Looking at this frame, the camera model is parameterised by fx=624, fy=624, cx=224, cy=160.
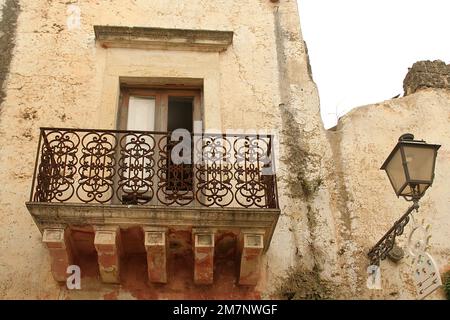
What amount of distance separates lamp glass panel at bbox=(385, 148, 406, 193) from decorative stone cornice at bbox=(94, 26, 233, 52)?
11.4 ft

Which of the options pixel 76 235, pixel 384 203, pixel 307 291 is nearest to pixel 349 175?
pixel 384 203

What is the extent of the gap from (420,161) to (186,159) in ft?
8.64

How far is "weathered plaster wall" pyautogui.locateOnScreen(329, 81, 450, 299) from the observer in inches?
289

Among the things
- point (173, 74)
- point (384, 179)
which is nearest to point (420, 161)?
point (384, 179)

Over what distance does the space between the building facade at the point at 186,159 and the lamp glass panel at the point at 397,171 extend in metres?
1.28

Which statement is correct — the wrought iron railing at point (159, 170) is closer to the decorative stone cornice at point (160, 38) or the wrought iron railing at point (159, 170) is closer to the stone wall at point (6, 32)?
the stone wall at point (6, 32)

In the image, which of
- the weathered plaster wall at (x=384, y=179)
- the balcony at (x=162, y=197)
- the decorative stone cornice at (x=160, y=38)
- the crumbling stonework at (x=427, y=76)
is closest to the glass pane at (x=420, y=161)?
the balcony at (x=162, y=197)

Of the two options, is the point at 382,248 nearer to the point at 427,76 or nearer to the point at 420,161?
the point at 420,161

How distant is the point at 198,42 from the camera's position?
8.83m

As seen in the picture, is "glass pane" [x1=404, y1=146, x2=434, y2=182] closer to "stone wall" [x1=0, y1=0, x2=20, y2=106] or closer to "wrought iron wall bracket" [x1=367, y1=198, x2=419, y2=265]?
"wrought iron wall bracket" [x1=367, y1=198, x2=419, y2=265]

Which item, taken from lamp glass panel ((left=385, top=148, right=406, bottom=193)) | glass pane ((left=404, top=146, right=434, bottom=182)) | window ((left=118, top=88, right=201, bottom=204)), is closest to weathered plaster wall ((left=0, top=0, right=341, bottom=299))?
window ((left=118, top=88, right=201, bottom=204))

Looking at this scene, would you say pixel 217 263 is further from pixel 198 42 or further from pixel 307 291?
pixel 198 42

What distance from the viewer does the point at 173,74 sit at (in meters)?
8.55
